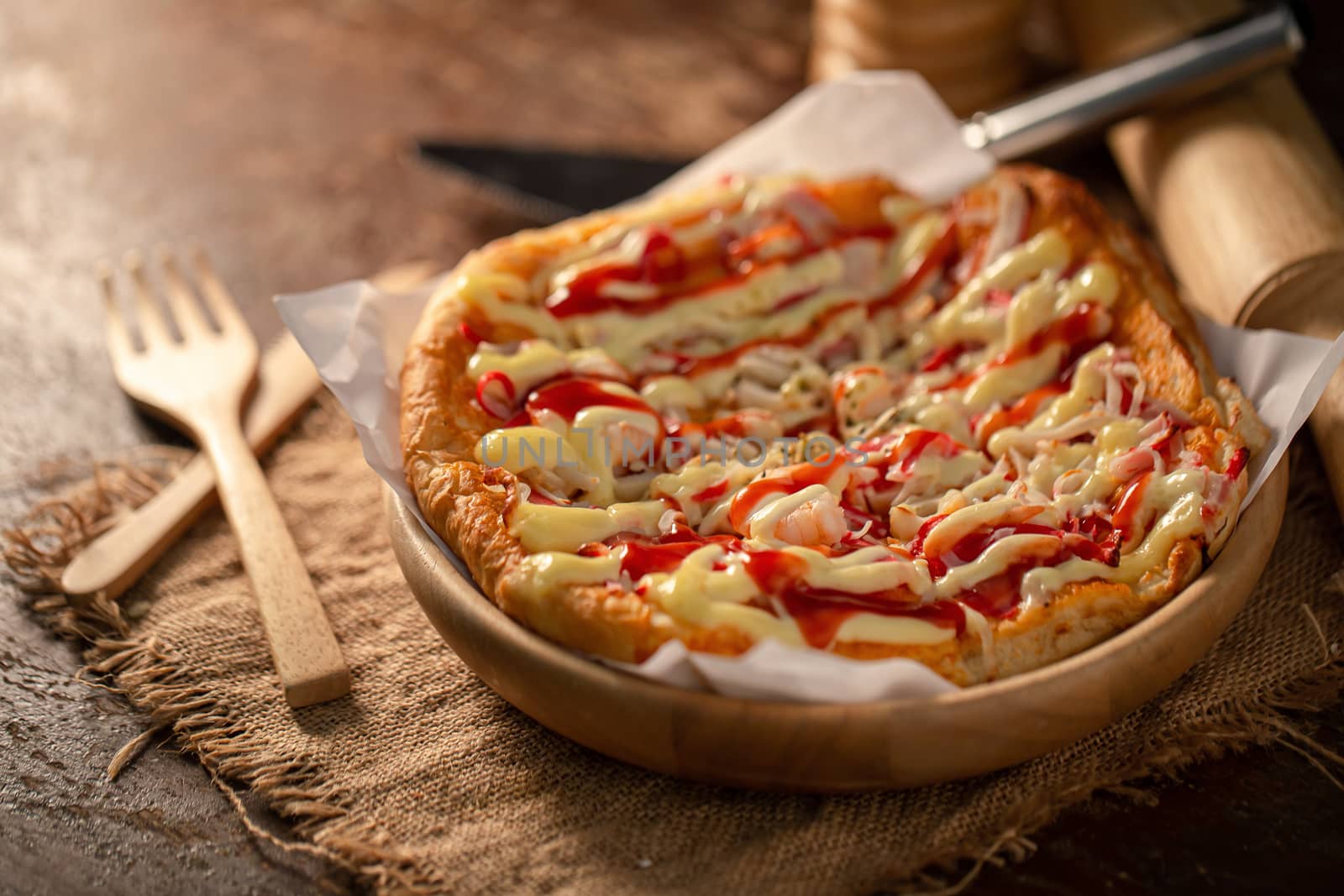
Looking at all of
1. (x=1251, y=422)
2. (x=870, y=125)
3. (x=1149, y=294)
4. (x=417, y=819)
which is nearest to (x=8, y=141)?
(x=870, y=125)

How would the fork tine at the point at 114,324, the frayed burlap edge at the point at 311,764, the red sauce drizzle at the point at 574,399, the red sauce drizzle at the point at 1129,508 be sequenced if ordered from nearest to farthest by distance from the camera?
the frayed burlap edge at the point at 311,764, the red sauce drizzle at the point at 1129,508, the red sauce drizzle at the point at 574,399, the fork tine at the point at 114,324

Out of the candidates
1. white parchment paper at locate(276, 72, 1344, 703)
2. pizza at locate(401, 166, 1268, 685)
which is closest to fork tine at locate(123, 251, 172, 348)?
white parchment paper at locate(276, 72, 1344, 703)

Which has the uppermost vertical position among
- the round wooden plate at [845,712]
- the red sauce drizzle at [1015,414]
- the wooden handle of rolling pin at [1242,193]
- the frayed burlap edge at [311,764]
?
the wooden handle of rolling pin at [1242,193]

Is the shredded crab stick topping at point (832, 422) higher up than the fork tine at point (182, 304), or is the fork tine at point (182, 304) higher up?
the shredded crab stick topping at point (832, 422)

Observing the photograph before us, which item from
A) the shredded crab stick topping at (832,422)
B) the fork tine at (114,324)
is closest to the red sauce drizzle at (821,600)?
the shredded crab stick topping at (832,422)

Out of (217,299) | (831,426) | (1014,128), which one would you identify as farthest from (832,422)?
(217,299)

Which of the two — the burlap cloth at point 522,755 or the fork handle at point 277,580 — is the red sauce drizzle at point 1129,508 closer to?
the burlap cloth at point 522,755

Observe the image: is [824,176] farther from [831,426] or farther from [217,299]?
[217,299]
